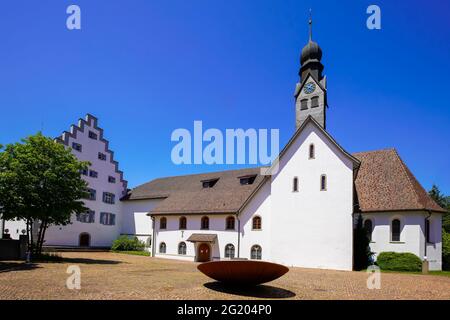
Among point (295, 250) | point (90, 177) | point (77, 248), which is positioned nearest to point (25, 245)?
point (77, 248)

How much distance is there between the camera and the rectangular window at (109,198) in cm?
4631

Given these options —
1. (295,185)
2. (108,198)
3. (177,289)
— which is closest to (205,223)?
(295,185)

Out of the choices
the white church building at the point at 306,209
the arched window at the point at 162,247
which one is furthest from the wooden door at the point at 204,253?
the arched window at the point at 162,247

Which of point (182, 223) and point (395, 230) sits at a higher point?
point (395, 230)

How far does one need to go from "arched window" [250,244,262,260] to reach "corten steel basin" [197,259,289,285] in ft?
57.3

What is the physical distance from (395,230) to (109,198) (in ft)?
114

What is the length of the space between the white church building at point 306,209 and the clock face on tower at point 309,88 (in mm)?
94

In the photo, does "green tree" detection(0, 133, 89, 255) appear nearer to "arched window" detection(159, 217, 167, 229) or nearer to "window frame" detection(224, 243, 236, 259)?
"arched window" detection(159, 217, 167, 229)

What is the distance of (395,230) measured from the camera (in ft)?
95.5

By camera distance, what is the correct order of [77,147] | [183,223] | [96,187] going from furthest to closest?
[96,187] < [77,147] < [183,223]

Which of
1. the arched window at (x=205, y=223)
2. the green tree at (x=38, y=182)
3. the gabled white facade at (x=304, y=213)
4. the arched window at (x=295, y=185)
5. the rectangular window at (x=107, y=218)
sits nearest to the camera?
the green tree at (x=38, y=182)

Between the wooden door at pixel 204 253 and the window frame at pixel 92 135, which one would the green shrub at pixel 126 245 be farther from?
the window frame at pixel 92 135

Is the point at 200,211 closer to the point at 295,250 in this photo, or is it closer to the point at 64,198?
the point at 295,250

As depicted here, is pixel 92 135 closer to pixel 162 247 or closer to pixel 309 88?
pixel 162 247
